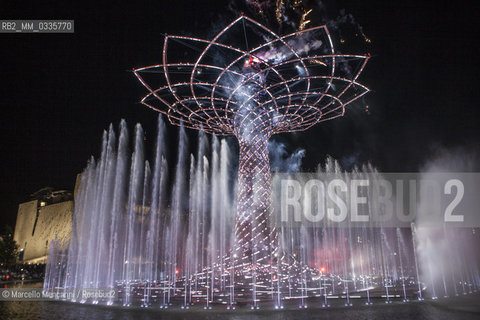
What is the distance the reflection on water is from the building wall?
46.3 m

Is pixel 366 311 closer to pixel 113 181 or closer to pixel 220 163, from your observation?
pixel 220 163

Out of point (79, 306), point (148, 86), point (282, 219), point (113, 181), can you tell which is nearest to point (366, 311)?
point (79, 306)

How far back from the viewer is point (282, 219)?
1366 inches

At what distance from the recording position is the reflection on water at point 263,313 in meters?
11.5

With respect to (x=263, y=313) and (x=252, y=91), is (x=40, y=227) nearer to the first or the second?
(x=252, y=91)

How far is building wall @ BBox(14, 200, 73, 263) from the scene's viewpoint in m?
55.7

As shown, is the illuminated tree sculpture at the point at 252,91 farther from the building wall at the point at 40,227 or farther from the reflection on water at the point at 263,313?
the building wall at the point at 40,227

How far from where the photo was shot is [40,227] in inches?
2391

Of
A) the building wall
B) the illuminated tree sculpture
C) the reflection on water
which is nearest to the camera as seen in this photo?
the reflection on water

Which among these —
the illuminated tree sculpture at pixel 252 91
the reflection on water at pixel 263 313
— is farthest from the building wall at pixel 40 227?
the reflection on water at pixel 263 313

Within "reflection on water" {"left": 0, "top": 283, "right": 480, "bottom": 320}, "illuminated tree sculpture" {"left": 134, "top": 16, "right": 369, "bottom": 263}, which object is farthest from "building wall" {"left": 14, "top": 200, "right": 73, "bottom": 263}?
"reflection on water" {"left": 0, "top": 283, "right": 480, "bottom": 320}

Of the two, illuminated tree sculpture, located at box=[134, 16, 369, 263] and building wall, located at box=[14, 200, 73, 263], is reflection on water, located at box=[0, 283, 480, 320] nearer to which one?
illuminated tree sculpture, located at box=[134, 16, 369, 263]

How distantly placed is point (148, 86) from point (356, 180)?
21.7m

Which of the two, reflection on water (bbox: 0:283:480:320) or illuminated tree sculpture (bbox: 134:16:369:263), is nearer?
reflection on water (bbox: 0:283:480:320)
